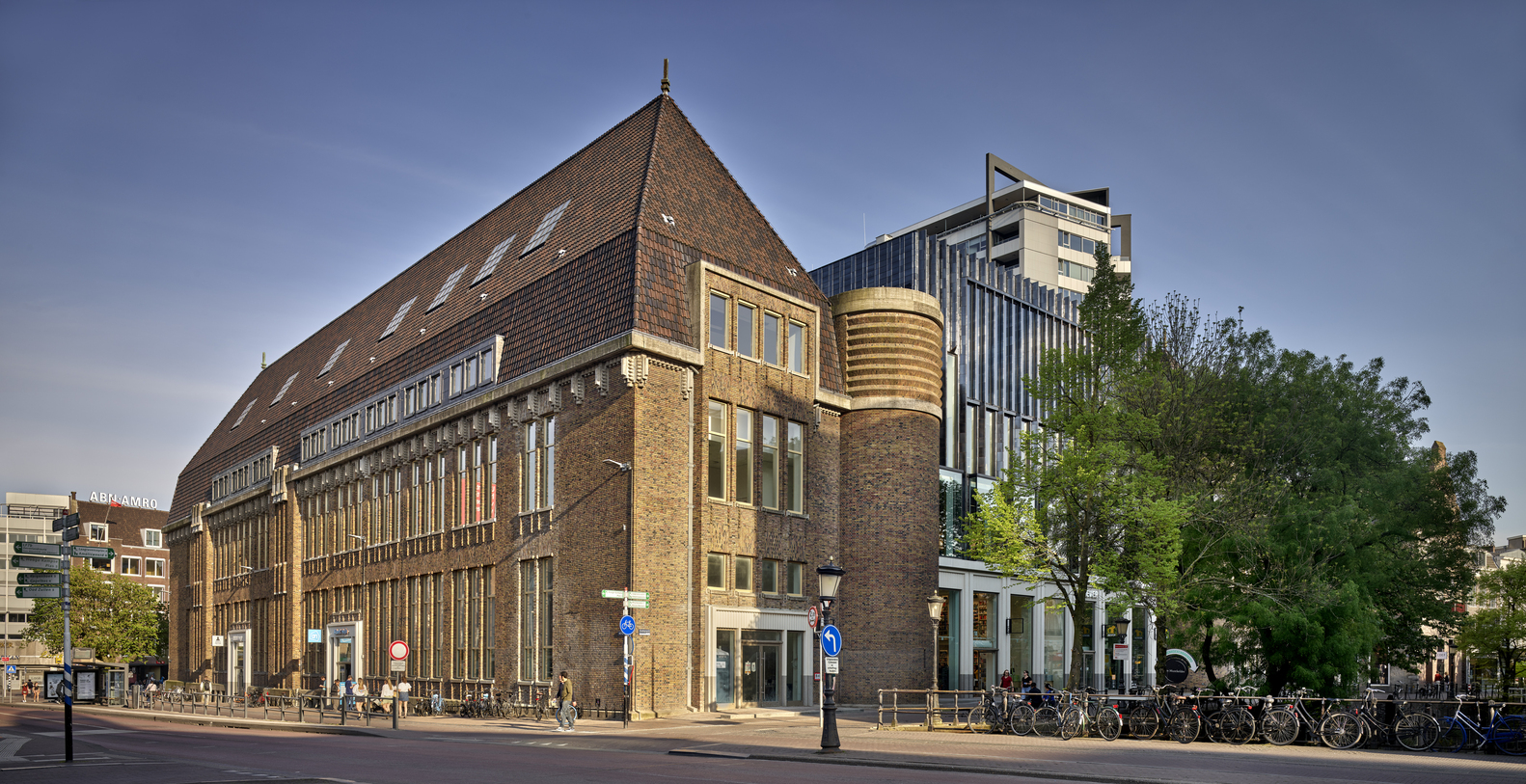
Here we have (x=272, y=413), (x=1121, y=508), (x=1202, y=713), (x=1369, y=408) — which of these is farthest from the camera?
(x=272, y=413)

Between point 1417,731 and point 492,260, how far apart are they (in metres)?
38.5

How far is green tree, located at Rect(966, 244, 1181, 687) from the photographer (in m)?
31.0

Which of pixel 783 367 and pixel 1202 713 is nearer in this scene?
pixel 1202 713

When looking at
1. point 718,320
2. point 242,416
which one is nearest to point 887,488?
point 718,320

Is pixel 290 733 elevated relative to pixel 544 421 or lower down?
lower down

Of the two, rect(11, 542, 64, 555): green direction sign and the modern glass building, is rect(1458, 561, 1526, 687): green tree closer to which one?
the modern glass building

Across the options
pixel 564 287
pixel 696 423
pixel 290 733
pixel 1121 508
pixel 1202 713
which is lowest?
pixel 290 733

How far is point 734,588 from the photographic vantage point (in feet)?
122

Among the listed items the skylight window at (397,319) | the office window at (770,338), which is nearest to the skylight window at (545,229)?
the office window at (770,338)

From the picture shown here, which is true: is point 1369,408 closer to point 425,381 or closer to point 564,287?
point 564,287

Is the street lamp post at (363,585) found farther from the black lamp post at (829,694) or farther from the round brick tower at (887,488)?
the black lamp post at (829,694)

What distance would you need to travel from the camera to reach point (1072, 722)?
86.9 feet

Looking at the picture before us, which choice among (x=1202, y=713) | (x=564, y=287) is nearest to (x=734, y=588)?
(x=564, y=287)

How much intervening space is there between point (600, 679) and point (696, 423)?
27.8ft
